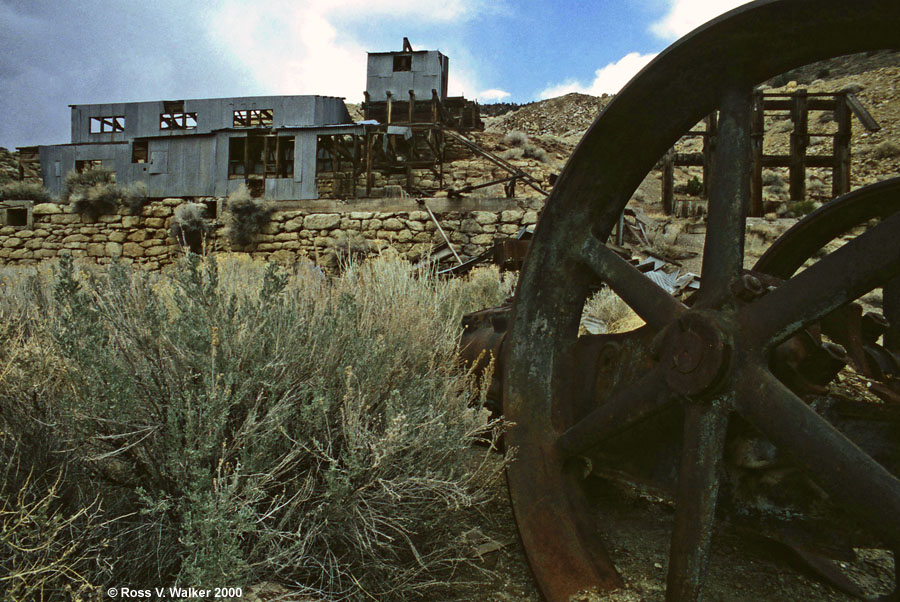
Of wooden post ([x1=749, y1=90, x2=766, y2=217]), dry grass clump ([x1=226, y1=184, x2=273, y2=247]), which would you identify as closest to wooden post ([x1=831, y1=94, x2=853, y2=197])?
wooden post ([x1=749, y1=90, x2=766, y2=217])

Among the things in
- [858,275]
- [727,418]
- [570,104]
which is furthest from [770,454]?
[570,104]

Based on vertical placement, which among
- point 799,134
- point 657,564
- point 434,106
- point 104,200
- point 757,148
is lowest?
point 657,564

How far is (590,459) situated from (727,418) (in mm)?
604

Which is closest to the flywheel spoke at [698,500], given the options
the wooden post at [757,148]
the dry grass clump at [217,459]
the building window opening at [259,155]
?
the dry grass clump at [217,459]

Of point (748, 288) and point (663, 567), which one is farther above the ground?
point (748, 288)

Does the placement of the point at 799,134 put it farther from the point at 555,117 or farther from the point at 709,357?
the point at 555,117

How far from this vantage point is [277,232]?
16578 mm

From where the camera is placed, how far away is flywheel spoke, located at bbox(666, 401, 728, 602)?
1.33m

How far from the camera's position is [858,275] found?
1145 mm

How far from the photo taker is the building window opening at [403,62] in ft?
95.3

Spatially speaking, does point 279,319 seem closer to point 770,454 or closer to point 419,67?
point 770,454

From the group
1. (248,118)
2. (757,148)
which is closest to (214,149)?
(248,118)

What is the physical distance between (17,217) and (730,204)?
934 inches

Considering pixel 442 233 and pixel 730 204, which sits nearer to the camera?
pixel 730 204
